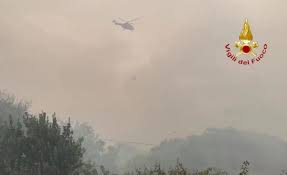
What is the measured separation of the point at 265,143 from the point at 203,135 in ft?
73.9

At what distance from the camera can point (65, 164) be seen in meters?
25.1

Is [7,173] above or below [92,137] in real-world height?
below

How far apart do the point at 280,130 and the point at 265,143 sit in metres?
20.1

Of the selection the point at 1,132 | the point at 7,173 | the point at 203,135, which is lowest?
the point at 7,173

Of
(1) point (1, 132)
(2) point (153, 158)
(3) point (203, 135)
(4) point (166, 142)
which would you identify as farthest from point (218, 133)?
(1) point (1, 132)

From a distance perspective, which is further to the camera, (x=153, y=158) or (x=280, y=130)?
(x=280, y=130)

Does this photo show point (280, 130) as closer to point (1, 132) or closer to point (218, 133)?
point (218, 133)

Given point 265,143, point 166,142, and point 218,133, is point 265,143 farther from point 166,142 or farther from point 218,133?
point 166,142

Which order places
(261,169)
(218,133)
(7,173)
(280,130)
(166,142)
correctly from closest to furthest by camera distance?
(7,173) < (261,169) < (166,142) < (218,133) < (280,130)

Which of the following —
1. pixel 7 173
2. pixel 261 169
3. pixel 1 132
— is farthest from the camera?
pixel 261 169

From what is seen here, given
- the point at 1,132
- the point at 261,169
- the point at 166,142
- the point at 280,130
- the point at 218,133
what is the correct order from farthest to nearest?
the point at 280,130 → the point at 218,133 → the point at 166,142 → the point at 261,169 → the point at 1,132

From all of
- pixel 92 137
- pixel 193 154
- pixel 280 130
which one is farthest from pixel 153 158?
pixel 280 130

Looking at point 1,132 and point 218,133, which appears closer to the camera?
point 1,132

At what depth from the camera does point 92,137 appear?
17000cm
